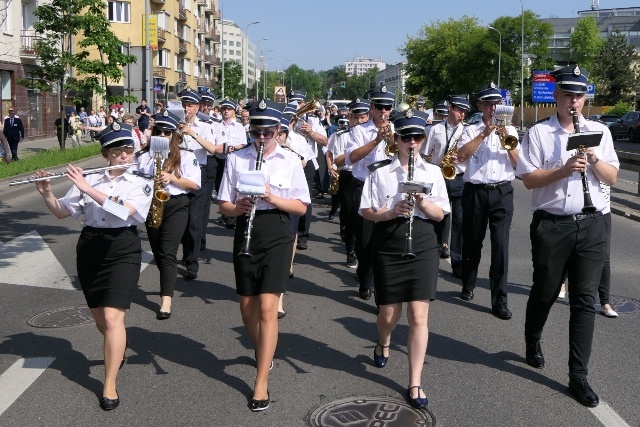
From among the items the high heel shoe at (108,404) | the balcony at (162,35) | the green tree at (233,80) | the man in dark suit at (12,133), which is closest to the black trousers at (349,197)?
the high heel shoe at (108,404)

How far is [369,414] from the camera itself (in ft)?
16.5

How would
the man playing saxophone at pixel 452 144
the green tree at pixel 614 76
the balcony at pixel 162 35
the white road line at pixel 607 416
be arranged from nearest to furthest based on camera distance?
the white road line at pixel 607 416 → the man playing saxophone at pixel 452 144 → the balcony at pixel 162 35 → the green tree at pixel 614 76

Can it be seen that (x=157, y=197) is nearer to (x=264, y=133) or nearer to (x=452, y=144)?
(x=264, y=133)

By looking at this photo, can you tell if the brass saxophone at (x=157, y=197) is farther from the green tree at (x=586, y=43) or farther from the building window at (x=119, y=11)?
the green tree at (x=586, y=43)

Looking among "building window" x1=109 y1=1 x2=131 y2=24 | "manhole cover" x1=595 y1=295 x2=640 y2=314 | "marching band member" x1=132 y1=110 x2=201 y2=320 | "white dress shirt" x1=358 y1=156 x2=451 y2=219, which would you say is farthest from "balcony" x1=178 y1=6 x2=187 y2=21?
"white dress shirt" x1=358 y1=156 x2=451 y2=219

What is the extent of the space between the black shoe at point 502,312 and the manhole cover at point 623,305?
0.88 m

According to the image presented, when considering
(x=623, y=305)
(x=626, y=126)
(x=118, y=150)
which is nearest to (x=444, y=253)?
(x=623, y=305)

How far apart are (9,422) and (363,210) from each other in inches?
103

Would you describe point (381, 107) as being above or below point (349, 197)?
above

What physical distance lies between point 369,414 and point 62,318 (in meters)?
3.57

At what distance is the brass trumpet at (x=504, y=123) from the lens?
7375mm

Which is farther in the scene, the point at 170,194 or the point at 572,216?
the point at 170,194

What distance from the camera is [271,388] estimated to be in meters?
5.52

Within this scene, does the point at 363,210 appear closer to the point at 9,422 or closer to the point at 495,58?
the point at 9,422
